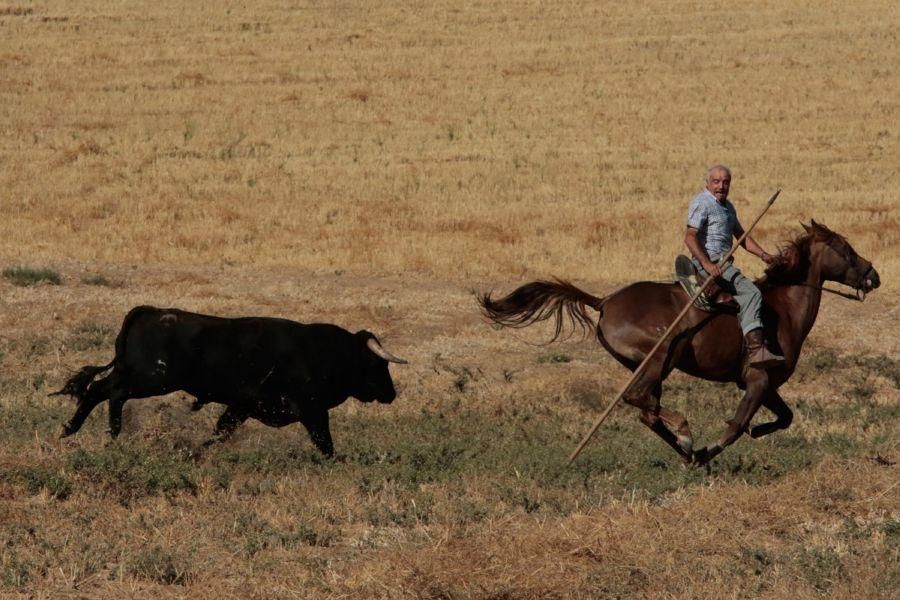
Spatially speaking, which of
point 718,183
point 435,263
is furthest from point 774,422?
point 435,263

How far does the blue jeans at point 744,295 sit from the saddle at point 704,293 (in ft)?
0.32

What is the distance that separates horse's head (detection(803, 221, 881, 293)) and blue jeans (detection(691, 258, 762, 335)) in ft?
2.93

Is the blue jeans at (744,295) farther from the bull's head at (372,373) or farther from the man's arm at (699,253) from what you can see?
the bull's head at (372,373)

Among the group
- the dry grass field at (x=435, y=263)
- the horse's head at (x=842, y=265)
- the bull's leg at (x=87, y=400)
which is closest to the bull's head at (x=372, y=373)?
the dry grass field at (x=435, y=263)

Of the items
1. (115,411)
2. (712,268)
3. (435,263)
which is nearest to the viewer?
(712,268)

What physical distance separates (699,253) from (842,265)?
130cm

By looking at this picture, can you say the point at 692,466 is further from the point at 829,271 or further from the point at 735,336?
the point at 829,271

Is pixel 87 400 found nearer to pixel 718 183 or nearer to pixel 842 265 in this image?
pixel 718 183

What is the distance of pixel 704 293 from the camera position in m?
11.4

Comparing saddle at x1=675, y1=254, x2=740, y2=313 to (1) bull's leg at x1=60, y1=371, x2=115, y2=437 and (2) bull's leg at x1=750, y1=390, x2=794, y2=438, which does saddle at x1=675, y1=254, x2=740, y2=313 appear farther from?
(1) bull's leg at x1=60, y1=371, x2=115, y2=437

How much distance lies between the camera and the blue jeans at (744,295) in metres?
11.3

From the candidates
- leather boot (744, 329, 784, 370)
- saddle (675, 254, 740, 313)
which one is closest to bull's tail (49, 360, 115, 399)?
saddle (675, 254, 740, 313)

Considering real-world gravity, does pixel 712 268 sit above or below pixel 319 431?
above

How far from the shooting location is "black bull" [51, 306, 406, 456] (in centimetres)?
1130
